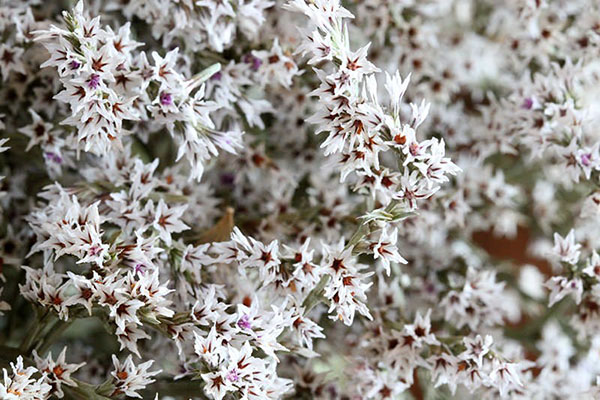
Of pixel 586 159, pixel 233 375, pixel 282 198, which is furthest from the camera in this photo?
pixel 282 198

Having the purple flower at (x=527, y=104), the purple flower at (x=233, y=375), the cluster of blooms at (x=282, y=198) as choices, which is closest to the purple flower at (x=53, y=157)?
the cluster of blooms at (x=282, y=198)

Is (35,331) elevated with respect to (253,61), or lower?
lower

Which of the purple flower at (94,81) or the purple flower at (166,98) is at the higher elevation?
the purple flower at (94,81)

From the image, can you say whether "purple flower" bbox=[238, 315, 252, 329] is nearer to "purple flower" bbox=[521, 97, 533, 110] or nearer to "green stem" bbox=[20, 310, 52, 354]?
"green stem" bbox=[20, 310, 52, 354]

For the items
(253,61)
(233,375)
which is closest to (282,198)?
(253,61)

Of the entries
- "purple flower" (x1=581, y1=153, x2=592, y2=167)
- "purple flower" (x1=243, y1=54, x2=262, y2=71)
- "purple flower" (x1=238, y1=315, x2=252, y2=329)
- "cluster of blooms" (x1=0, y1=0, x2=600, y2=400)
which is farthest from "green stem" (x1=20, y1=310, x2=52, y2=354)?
"purple flower" (x1=581, y1=153, x2=592, y2=167)

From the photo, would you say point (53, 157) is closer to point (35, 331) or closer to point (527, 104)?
point (35, 331)

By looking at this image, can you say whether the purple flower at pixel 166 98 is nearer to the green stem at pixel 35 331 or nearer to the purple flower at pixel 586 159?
the green stem at pixel 35 331

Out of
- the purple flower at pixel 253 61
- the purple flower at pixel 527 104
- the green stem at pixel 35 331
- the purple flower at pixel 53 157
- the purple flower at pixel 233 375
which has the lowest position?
the green stem at pixel 35 331
